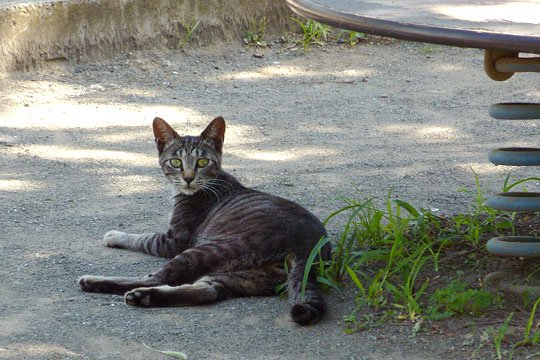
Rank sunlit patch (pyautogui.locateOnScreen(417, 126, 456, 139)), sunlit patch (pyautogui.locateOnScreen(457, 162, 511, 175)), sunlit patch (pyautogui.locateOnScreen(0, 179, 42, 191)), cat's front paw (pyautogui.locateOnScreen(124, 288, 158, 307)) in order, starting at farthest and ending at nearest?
sunlit patch (pyautogui.locateOnScreen(417, 126, 456, 139)) → sunlit patch (pyautogui.locateOnScreen(457, 162, 511, 175)) → sunlit patch (pyautogui.locateOnScreen(0, 179, 42, 191)) → cat's front paw (pyautogui.locateOnScreen(124, 288, 158, 307))

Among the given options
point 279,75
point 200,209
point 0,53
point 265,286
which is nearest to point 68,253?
point 200,209

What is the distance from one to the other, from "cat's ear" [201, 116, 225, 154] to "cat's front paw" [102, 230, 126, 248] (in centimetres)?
60

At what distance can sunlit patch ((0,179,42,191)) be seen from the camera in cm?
541

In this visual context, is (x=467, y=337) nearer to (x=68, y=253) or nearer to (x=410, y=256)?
(x=410, y=256)

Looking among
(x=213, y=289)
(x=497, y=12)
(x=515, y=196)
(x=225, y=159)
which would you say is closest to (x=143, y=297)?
(x=213, y=289)

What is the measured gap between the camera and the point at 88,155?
19.8 feet

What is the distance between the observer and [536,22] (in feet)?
10.0

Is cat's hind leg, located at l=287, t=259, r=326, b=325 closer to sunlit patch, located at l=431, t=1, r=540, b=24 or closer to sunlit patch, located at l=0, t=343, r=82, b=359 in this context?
sunlit patch, located at l=0, t=343, r=82, b=359

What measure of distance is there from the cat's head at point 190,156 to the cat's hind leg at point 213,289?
70cm

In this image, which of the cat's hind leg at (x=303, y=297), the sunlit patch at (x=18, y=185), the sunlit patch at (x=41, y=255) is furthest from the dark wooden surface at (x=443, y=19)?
the sunlit patch at (x=18, y=185)

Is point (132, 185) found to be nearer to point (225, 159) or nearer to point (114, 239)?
point (225, 159)

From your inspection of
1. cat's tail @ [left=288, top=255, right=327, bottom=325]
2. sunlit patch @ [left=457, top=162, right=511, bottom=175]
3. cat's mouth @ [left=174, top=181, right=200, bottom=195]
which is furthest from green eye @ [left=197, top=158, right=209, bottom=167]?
sunlit patch @ [left=457, top=162, right=511, bottom=175]

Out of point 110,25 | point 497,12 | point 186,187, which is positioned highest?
point 497,12

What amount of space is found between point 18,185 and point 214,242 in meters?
1.74
